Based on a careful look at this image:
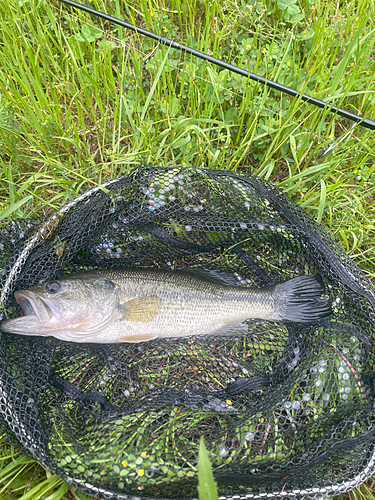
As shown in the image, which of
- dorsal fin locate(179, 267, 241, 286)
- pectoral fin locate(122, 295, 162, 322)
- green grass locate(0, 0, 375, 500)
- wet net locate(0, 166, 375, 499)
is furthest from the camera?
green grass locate(0, 0, 375, 500)

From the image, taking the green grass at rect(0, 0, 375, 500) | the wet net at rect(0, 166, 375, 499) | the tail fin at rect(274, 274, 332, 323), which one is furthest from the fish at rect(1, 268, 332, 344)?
the green grass at rect(0, 0, 375, 500)

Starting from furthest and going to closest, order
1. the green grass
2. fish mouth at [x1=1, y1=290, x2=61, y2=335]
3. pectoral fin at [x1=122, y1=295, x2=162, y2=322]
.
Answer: the green grass, pectoral fin at [x1=122, y1=295, x2=162, y2=322], fish mouth at [x1=1, y1=290, x2=61, y2=335]

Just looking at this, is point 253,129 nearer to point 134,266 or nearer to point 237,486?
point 134,266

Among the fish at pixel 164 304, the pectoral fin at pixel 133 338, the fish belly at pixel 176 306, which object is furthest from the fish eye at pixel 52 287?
the pectoral fin at pixel 133 338

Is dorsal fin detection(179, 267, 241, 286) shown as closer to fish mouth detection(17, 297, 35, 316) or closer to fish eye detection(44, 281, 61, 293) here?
fish eye detection(44, 281, 61, 293)

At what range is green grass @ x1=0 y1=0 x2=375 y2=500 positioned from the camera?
278 centimetres

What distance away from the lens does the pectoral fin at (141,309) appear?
2402 millimetres

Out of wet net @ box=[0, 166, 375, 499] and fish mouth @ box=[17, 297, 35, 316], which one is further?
fish mouth @ box=[17, 297, 35, 316]

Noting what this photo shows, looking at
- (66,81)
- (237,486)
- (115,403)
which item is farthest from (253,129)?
(237,486)

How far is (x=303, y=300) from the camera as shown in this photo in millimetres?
2465

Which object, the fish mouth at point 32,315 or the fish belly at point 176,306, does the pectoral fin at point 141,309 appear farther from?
the fish mouth at point 32,315

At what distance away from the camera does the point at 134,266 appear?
2.75 meters

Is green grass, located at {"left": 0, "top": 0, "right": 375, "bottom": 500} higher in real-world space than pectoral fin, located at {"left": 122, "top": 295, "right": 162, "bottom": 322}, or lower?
higher

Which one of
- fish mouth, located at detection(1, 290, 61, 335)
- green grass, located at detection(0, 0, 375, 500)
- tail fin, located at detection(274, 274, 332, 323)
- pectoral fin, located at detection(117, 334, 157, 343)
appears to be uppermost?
green grass, located at detection(0, 0, 375, 500)
